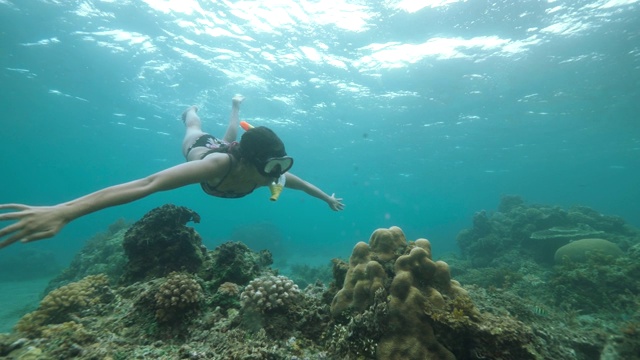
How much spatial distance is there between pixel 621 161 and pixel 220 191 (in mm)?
71075

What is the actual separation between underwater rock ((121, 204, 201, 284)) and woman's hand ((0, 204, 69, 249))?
400cm

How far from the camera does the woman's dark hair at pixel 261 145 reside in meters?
4.64

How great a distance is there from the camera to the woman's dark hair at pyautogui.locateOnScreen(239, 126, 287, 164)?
464 cm

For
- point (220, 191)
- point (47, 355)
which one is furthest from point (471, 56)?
point (47, 355)

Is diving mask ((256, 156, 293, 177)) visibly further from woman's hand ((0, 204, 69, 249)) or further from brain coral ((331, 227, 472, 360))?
woman's hand ((0, 204, 69, 249))

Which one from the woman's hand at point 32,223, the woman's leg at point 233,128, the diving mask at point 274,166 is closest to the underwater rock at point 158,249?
the woman's leg at point 233,128

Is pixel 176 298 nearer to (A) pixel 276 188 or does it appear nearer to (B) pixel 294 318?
(B) pixel 294 318

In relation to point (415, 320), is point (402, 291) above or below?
above

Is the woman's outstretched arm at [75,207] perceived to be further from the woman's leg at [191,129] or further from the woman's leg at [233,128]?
the woman's leg at [233,128]

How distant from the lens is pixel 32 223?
8.34 ft

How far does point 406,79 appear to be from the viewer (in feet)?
74.0

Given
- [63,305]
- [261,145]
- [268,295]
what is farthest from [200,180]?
[63,305]

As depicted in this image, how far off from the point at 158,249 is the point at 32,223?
4.43 m

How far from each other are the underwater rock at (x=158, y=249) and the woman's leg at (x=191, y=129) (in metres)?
1.78
